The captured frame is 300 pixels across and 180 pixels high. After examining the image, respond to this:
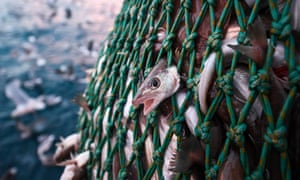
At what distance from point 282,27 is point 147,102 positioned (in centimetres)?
18

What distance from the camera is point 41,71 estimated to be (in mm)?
2291

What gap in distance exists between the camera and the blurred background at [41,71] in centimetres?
170

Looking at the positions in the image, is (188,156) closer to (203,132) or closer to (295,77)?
(203,132)

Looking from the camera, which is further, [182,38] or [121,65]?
[121,65]

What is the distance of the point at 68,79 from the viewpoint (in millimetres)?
2293

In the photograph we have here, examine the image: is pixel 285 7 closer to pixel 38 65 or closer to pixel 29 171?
pixel 29 171

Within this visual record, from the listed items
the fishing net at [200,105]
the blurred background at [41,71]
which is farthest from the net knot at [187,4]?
the blurred background at [41,71]

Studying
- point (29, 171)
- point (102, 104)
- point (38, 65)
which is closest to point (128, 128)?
point (102, 104)

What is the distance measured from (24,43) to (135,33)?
2385 mm

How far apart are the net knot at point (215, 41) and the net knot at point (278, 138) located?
0.33 ft

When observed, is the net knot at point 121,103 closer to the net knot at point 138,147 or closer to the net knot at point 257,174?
the net knot at point 138,147

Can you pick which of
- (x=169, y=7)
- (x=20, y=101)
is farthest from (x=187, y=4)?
(x=20, y=101)

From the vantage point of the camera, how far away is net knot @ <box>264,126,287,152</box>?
233 mm

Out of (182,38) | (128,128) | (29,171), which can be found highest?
(182,38)
